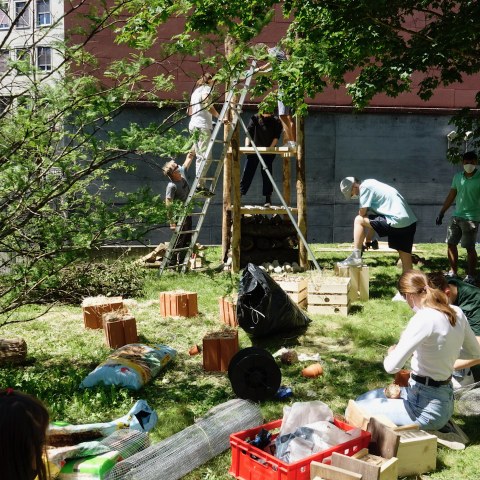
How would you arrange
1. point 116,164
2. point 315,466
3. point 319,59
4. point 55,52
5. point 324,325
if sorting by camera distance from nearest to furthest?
point 315,466 < point 55,52 < point 116,164 < point 324,325 < point 319,59

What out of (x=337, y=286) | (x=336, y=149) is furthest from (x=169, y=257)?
(x=336, y=149)

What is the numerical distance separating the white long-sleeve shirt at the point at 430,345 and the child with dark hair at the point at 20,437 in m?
2.79

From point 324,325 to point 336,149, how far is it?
10882 millimetres

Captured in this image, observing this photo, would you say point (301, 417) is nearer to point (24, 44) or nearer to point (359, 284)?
point (24, 44)

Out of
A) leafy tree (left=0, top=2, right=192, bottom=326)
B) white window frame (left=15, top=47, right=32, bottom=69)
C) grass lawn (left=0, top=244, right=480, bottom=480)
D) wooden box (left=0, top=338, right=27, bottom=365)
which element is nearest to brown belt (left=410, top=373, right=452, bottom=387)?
grass lawn (left=0, top=244, right=480, bottom=480)

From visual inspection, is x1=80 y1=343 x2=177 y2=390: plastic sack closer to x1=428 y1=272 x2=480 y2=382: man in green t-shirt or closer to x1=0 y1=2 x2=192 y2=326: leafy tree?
x1=0 y1=2 x2=192 y2=326: leafy tree

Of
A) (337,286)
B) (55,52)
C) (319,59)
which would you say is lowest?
(337,286)

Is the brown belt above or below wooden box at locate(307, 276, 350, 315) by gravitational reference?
below

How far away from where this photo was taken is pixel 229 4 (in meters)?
7.86

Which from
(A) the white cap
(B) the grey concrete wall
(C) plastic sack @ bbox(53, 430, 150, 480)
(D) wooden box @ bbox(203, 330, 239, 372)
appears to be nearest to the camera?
(C) plastic sack @ bbox(53, 430, 150, 480)

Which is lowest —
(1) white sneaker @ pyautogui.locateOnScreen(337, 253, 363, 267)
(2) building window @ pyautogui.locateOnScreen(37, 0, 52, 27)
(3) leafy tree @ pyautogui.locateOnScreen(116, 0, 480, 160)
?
(1) white sneaker @ pyautogui.locateOnScreen(337, 253, 363, 267)

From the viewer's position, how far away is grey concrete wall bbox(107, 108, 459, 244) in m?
17.8

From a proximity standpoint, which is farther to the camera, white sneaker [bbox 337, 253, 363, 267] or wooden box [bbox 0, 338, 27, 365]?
white sneaker [bbox 337, 253, 363, 267]

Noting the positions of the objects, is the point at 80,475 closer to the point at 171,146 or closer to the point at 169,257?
the point at 171,146
